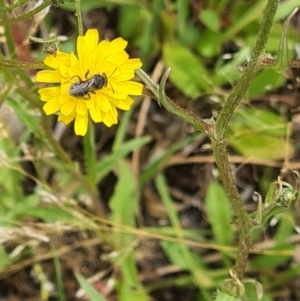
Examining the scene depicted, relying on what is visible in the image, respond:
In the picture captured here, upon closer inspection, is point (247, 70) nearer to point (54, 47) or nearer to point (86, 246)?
point (54, 47)

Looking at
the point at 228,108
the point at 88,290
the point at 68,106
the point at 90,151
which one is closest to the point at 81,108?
the point at 68,106

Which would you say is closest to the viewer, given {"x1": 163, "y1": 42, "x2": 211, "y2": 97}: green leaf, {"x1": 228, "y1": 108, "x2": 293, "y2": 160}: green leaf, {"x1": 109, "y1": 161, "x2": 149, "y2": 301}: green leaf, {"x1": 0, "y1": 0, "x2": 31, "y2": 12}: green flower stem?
{"x1": 0, "y1": 0, "x2": 31, "y2": 12}: green flower stem

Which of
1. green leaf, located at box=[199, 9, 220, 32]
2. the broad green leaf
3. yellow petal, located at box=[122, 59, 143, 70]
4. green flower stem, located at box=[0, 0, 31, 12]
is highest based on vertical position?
green flower stem, located at box=[0, 0, 31, 12]

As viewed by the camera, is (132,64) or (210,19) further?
(210,19)

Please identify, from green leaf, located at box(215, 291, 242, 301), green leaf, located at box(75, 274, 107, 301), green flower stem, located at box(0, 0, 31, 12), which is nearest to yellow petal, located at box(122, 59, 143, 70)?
green flower stem, located at box(0, 0, 31, 12)

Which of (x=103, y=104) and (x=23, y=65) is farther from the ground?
(x=23, y=65)

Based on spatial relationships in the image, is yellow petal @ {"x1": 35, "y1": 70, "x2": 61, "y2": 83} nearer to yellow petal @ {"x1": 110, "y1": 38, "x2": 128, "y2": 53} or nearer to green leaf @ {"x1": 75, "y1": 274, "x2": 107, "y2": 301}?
yellow petal @ {"x1": 110, "y1": 38, "x2": 128, "y2": 53}

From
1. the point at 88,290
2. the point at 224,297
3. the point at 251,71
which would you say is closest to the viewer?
the point at 251,71

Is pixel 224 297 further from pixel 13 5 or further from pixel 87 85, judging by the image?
pixel 13 5

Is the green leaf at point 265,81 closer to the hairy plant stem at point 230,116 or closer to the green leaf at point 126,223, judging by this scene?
the green leaf at point 126,223

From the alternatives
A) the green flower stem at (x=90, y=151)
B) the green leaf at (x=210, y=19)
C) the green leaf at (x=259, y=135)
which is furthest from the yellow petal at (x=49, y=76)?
the green leaf at (x=210, y=19)
